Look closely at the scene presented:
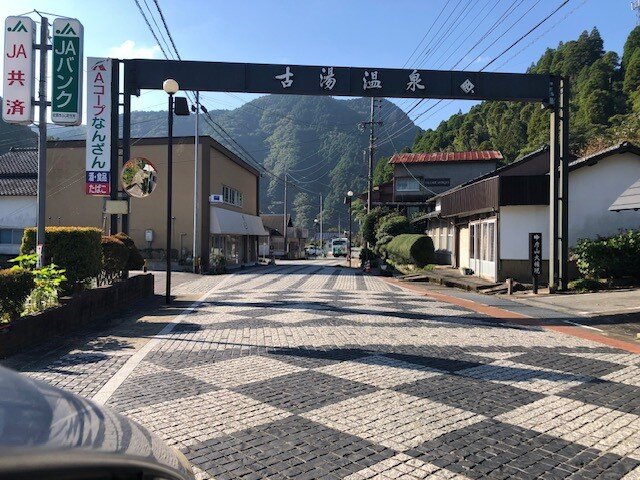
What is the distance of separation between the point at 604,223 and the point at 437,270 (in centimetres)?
936

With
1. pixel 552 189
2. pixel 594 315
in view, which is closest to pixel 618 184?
pixel 552 189

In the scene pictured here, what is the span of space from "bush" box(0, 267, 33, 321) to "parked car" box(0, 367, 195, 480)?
6358mm

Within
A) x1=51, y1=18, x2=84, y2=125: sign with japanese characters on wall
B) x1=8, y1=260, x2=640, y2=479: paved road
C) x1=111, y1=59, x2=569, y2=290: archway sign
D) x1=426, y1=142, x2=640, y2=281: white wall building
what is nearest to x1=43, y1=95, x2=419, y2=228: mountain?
x1=426, y1=142, x2=640, y2=281: white wall building

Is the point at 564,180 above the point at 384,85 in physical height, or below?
below

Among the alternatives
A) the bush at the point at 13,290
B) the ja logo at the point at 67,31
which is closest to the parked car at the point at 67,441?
the bush at the point at 13,290

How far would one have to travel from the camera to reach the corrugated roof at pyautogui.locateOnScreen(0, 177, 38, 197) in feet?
115

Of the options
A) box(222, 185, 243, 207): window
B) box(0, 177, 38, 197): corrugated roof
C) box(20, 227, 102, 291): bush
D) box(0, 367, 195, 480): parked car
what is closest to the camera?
box(0, 367, 195, 480): parked car

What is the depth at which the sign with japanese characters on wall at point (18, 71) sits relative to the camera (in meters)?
11.0

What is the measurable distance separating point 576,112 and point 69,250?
58.2 m

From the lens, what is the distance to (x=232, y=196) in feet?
133

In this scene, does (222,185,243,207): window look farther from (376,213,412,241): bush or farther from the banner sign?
the banner sign

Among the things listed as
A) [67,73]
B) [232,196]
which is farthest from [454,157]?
[67,73]

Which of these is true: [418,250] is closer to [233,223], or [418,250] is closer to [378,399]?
[233,223]

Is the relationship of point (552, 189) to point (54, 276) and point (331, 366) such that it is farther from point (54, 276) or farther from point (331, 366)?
point (54, 276)
